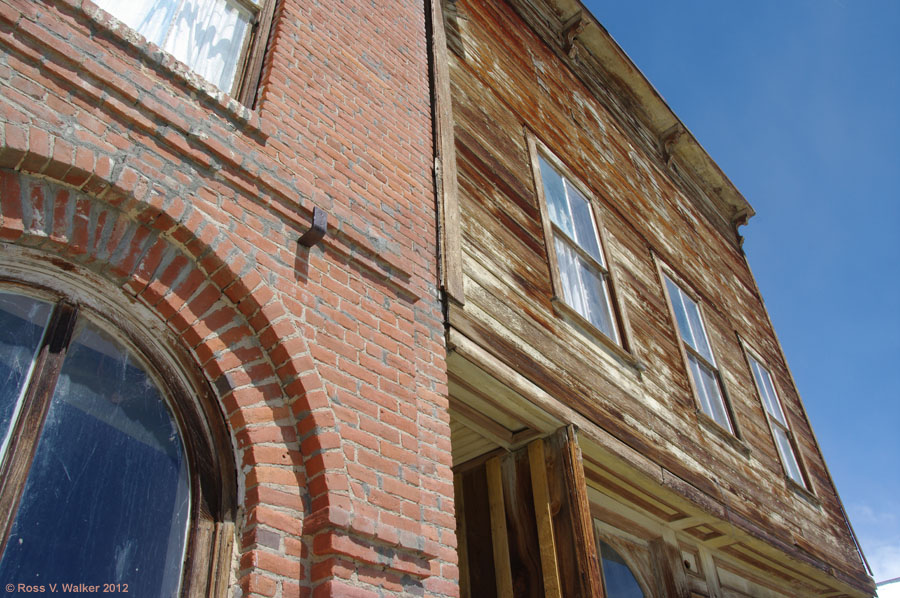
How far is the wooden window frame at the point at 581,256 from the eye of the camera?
569 cm

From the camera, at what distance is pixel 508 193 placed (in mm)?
5844

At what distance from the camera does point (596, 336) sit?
5.82 meters

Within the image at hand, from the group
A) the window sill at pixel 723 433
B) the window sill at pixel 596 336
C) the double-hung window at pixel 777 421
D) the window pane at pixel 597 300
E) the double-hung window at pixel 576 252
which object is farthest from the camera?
the double-hung window at pixel 777 421

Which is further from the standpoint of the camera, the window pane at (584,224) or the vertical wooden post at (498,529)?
the window pane at (584,224)

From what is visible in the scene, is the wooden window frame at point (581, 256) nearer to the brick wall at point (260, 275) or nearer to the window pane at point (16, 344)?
the brick wall at point (260, 275)

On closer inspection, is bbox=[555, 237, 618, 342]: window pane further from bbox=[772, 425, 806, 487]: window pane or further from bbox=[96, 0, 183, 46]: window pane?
bbox=[772, 425, 806, 487]: window pane

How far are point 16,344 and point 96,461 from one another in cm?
54

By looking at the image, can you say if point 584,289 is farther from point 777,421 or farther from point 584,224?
point 777,421

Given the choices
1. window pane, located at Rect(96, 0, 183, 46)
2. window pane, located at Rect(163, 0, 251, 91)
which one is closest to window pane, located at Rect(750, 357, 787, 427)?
window pane, located at Rect(163, 0, 251, 91)

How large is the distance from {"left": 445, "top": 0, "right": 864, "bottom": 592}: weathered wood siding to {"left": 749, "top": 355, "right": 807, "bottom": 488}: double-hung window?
231 millimetres

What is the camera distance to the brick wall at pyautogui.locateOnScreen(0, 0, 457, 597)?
108 inches

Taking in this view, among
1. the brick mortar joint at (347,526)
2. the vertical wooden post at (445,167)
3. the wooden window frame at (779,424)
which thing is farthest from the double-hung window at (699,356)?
the brick mortar joint at (347,526)

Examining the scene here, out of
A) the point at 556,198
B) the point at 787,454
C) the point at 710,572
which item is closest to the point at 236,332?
the point at 556,198

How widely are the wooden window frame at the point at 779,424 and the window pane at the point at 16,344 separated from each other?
836 centimetres
